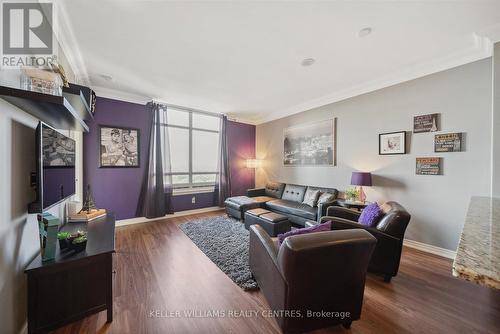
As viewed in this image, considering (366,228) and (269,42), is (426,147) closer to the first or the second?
(366,228)

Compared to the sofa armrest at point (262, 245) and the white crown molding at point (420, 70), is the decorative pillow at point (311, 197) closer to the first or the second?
the white crown molding at point (420, 70)

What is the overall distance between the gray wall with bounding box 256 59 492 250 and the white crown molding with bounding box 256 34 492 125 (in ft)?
0.25

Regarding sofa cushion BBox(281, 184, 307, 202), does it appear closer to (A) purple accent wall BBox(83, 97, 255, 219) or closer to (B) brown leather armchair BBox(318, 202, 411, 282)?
(B) brown leather armchair BBox(318, 202, 411, 282)

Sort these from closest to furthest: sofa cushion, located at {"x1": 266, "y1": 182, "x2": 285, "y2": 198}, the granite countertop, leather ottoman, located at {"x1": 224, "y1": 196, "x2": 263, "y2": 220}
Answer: the granite countertop < leather ottoman, located at {"x1": 224, "y1": 196, "x2": 263, "y2": 220} < sofa cushion, located at {"x1": 266, "y1": 182, "x2": 285, "y2": 198}

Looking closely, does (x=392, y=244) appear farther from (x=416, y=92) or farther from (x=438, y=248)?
(x=416, y=92)

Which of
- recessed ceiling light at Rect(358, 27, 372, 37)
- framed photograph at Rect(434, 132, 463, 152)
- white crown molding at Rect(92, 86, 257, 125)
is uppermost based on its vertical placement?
recessed ceiling light at Rect(358, 27, 372, 37)

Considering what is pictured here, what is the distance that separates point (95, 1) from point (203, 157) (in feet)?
11.6

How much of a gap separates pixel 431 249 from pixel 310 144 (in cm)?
261

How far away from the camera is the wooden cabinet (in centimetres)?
125

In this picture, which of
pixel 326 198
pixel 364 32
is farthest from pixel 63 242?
pixel 326 198

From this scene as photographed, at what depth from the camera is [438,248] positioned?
2.56 m

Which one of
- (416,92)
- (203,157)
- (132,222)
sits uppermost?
(416,92)

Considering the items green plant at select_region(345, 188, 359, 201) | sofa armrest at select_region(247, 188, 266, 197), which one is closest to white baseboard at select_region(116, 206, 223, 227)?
sofa armrest at select_region(247, 188, 266, 197)

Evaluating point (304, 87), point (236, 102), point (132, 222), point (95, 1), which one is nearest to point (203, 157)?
point (236, 102)
